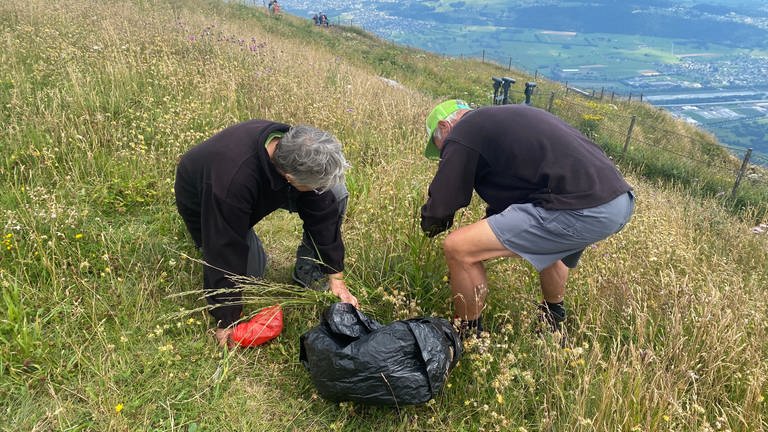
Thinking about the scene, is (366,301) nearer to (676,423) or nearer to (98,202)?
(676,423)

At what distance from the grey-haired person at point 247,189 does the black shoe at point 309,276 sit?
219 millimetres

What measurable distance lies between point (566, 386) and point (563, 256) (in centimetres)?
66

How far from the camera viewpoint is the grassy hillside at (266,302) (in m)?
2.14

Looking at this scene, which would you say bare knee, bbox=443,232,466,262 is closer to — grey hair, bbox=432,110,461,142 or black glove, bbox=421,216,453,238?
black glove, bbox=421,216,453,238

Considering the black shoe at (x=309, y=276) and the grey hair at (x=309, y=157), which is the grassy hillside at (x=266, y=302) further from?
the grey hair at (x=309, y=157)

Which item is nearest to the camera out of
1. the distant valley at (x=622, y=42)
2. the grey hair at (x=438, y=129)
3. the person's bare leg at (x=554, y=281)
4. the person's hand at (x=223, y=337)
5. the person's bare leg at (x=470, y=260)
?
the person's bare leg at (x=470, y=260)

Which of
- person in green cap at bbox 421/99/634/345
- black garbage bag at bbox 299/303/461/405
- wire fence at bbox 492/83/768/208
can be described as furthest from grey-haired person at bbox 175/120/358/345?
wire fence at bbox 492/83/768/208

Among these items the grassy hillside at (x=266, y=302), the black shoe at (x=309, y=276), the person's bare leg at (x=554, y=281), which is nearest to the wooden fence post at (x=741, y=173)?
the grassy hillside at (x=266, y=302)

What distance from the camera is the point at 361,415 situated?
2.31 meters

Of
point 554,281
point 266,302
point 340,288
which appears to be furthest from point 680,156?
point 266,302

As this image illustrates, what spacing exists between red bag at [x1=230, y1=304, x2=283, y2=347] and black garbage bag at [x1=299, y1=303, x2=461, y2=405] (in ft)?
1.29

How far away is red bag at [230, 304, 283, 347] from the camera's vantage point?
2578 mm

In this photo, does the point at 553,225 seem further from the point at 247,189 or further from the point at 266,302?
the point at 266,302

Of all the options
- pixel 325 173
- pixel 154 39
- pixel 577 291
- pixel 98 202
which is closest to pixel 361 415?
pixel 325 173
